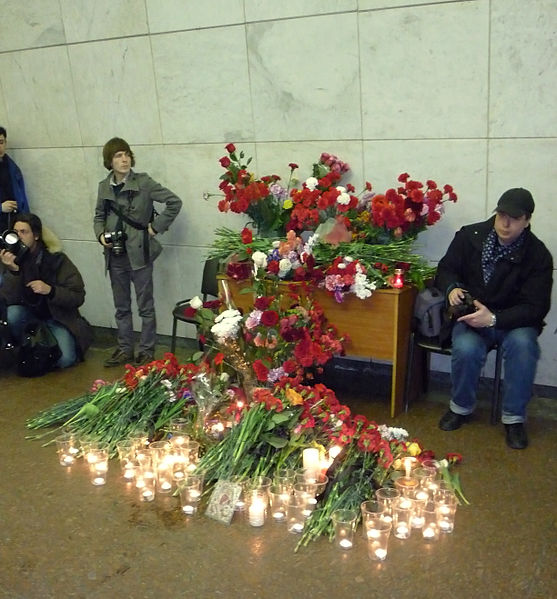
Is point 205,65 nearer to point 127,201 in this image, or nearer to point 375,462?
point 127,201

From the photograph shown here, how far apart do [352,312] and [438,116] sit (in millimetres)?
1111

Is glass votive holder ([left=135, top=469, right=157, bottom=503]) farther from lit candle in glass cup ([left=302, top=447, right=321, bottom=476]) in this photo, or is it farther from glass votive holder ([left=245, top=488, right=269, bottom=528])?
lit candle in glass cup ([left=302, top=447, right=321, bottom=476])

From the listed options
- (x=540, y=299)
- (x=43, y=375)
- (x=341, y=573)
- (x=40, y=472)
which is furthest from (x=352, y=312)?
(x=43, y=375)

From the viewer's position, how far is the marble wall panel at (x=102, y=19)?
13.7 ft

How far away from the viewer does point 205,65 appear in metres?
4.05

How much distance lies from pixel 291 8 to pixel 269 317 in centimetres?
188

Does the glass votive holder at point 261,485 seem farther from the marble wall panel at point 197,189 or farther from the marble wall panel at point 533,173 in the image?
the marble wall panel at point 197,189

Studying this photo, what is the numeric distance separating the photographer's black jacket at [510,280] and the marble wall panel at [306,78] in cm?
95

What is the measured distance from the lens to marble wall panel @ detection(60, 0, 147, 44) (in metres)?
4.19

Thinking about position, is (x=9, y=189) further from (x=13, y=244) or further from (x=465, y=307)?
(x=465, y=307)

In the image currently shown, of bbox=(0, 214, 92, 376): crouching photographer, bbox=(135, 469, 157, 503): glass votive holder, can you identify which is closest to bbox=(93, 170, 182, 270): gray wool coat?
bbox=(0, 214, 92, 376): crouching photographer

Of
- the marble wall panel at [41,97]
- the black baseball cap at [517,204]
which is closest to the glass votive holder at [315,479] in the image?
the black baseball cap at [517,204]

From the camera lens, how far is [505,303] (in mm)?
3145

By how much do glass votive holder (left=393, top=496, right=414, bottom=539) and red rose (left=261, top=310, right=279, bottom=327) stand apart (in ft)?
2.95
